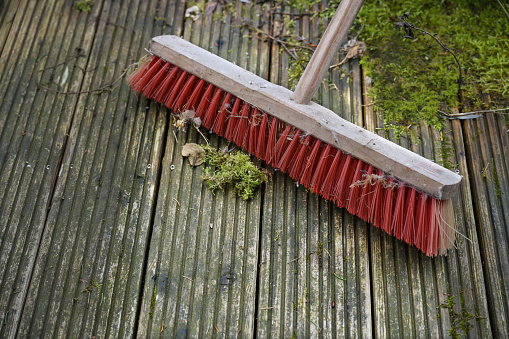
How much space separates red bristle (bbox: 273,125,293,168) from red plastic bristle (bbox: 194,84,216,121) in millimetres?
402

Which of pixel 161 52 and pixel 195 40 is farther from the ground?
pixel 195 40

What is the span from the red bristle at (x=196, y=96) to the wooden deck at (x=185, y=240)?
137 millimetres

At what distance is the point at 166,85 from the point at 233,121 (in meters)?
0.39

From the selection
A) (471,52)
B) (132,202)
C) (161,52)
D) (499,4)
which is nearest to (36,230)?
(132,202)

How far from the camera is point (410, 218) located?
5.78ft

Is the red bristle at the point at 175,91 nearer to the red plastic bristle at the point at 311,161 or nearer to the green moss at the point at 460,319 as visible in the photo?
the red plastic bristle at the point at 311,161

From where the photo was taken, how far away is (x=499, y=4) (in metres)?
2.40

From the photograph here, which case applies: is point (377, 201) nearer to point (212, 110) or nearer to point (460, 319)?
point (460, 319)

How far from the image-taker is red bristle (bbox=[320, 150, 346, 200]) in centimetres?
186

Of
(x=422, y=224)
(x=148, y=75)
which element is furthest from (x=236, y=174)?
(x=422, y=224)

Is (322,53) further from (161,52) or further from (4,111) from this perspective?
(4,111)

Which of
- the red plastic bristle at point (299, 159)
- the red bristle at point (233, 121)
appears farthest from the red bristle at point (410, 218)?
the red bristle at point (233, 121)

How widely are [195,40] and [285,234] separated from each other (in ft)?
4.01

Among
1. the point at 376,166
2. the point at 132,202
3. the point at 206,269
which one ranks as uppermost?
the point at 376,166
